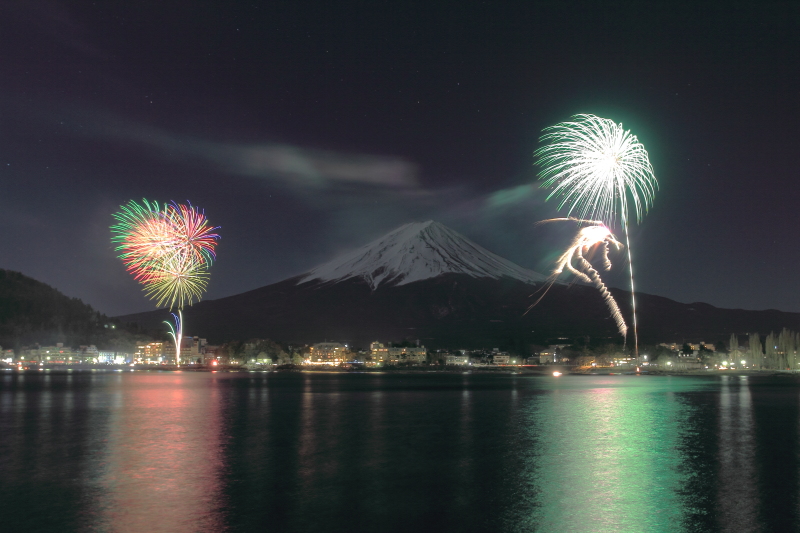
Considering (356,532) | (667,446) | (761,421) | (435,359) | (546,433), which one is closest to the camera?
(356,532)

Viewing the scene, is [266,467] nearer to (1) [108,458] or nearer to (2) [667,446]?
(1) [108,458]

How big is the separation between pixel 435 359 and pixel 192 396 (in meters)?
139

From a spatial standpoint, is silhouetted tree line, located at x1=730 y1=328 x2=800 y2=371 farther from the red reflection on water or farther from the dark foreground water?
the red reflection on water

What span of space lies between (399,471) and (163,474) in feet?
25.6

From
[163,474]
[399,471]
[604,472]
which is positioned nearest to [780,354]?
[604,472]

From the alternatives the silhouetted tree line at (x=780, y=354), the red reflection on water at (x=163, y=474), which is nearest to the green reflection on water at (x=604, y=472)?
the red reflection on water at (x=163, y=474)

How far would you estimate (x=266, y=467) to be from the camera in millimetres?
24172

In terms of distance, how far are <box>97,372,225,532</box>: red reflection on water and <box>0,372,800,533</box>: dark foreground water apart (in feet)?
0.26

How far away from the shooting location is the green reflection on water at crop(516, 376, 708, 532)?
54.4 feet

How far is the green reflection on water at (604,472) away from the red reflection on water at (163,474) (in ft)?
27.0

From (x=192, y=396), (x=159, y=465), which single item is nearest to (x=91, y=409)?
(x=192, y=396)

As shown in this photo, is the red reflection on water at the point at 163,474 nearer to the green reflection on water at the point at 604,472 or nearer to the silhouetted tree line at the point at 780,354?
the green reflection on water at the point at 604,472

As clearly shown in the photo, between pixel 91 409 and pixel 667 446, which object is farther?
pixel 91 409

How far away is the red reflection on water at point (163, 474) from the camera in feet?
54.5
